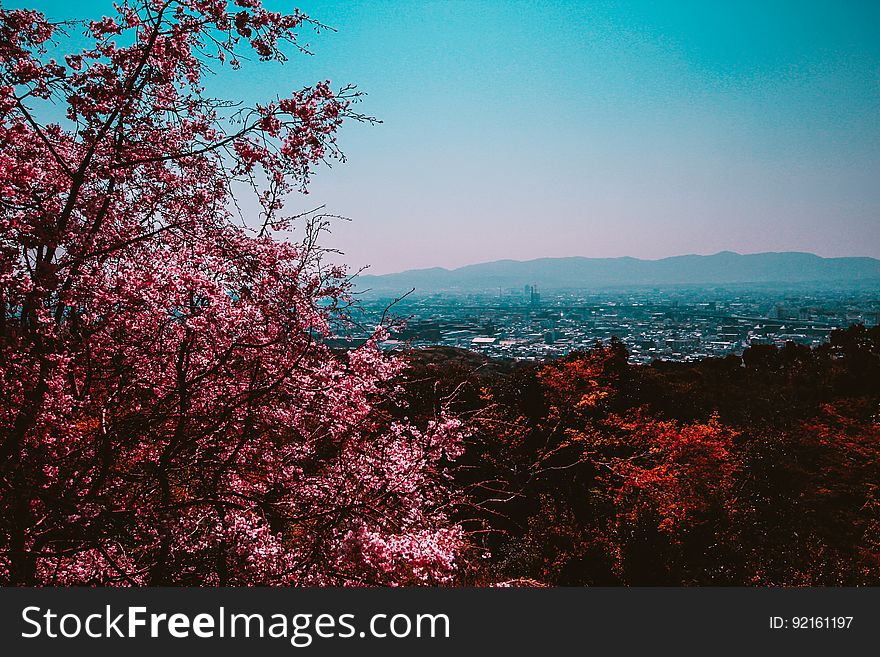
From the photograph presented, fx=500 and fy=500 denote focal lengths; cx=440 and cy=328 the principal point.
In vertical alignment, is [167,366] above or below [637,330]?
above

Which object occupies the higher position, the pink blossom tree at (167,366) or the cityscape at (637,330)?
the pink blossom tree at (167,366)

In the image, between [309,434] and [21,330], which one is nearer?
[21,330]

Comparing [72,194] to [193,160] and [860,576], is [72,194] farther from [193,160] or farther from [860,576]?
[860,576]

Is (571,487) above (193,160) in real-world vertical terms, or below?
below

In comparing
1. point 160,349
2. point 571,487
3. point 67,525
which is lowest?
point 571,487

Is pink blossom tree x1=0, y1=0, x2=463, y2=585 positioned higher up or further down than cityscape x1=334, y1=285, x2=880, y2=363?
higher up

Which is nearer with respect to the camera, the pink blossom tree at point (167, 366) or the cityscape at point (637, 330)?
the pink blossom tree at point (167, 366)

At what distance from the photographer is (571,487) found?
17.8m

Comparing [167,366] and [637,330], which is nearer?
[167,366]

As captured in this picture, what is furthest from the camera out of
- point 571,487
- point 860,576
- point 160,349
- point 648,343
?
point 648,343

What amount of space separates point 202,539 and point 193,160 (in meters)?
3.57

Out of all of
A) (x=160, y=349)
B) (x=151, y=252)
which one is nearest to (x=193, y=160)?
(x=151, y=252)

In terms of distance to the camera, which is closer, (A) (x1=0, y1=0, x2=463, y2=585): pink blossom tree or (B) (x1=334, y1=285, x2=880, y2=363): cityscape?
(A) (x1=0, y1=0, x2=463, y2=585): pink blossom tree

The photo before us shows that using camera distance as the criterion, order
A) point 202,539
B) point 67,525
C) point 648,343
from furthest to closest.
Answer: point 648,343
point 202,539
point 67,525
